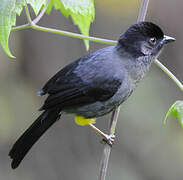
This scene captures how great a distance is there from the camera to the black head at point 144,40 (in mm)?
3158

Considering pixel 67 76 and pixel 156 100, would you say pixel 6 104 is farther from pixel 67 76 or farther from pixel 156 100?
pixel 67 76

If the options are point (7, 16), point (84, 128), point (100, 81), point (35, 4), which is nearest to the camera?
point (7, 16)

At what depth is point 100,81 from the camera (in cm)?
331

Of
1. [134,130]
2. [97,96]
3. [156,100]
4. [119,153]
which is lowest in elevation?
[119,153]

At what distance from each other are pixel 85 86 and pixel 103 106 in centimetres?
22

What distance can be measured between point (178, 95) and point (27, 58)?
97.7 inches

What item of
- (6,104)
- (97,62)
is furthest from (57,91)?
(6,104)

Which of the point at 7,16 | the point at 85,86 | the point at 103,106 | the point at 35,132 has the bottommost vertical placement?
the point at 35,132

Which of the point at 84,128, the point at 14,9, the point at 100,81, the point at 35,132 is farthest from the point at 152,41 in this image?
the point at 84,128

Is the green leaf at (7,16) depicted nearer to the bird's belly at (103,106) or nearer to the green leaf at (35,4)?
the green leaf at (35,4)

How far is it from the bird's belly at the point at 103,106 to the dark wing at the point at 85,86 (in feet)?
0.12

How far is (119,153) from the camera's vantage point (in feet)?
21.4

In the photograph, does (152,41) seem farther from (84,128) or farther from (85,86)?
(84,128)

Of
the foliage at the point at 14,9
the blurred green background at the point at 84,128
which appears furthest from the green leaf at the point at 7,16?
the blurred green background at the point at 84,128
